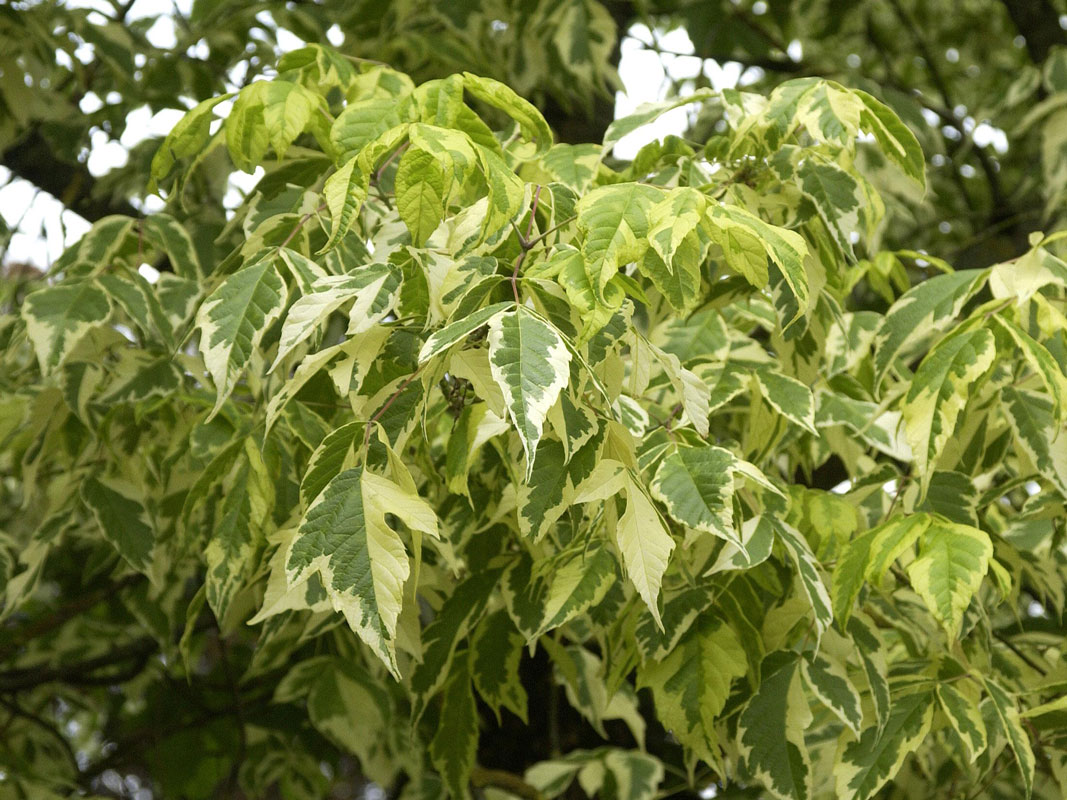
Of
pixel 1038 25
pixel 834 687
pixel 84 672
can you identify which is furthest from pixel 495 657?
pixel 1038 25

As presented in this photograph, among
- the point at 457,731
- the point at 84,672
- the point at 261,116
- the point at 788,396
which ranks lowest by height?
the point at 84,672

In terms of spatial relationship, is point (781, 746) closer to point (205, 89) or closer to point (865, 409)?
point (865, 409)

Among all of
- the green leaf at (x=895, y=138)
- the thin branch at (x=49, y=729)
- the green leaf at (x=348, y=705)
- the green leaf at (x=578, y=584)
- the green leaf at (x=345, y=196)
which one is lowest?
the thin branch at (x=49, y=729)

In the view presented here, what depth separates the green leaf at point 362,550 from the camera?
767 mm

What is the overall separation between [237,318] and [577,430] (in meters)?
0.31

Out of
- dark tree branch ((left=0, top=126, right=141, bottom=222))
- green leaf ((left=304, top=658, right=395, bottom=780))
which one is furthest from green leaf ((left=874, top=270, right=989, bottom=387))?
dark tree branch ((left=0, top=126, right=141, bottom=222))

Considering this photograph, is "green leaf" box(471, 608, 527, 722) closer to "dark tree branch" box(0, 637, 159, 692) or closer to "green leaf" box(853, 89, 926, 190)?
"green leaf" box(853, 89, 926, 190)

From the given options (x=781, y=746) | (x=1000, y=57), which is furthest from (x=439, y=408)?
(x=1000, y=57)

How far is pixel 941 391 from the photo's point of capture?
1.01 meters

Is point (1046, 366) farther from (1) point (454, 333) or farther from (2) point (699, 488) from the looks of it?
(1) point (454, 333)

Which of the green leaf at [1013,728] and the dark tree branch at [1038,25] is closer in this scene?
the green leaf at [1013,728]

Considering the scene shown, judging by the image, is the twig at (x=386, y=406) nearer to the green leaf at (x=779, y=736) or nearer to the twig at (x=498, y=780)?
the green leaf at (x=779, y=736)

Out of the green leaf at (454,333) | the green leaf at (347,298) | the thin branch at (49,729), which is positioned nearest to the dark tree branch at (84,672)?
the thin branch at (49,729)

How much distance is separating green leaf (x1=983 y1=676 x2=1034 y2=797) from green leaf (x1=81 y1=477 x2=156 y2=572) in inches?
38.0
